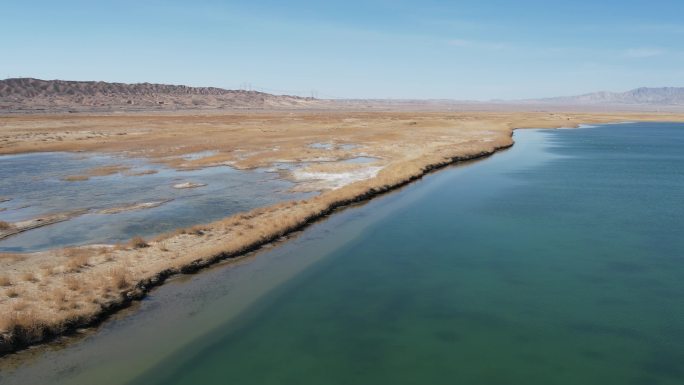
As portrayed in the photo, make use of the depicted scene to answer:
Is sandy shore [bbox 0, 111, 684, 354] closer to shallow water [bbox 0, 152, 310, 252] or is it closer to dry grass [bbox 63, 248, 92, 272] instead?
dry grass [bbox 63, 248, 92, 272]

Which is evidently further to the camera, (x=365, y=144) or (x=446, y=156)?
(x=365, y=144)

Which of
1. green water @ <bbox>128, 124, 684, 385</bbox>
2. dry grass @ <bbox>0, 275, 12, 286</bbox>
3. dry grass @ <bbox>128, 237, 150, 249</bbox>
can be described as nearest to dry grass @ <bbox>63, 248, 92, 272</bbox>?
dry grass @ <bbox>128, 237, 150, 249</bbox>

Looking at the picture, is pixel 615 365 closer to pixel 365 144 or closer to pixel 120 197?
pixel 120 197

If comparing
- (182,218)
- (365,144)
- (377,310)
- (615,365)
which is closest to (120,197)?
(182,218)

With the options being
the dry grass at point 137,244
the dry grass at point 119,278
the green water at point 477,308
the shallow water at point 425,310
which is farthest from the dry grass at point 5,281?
the green water at point 477,308

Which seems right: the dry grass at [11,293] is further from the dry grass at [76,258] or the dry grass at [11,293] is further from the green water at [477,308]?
the green water at [477,308]

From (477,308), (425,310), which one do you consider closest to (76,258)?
(425,310)
